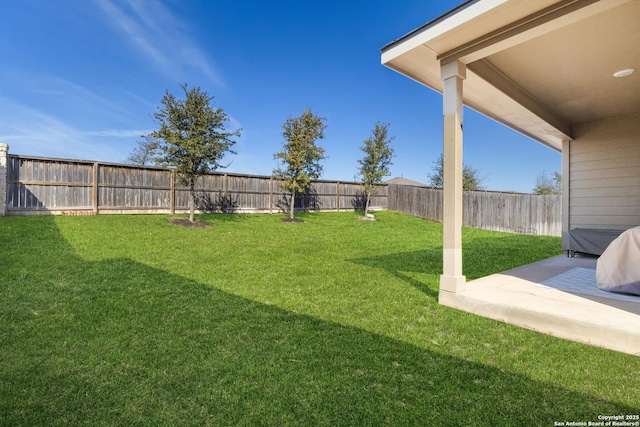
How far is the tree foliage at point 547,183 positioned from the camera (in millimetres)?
22473

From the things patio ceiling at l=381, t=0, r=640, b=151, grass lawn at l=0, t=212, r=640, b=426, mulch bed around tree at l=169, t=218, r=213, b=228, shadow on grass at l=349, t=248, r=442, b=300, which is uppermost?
patio ceiling at l=381, t=0, r=640, b=151

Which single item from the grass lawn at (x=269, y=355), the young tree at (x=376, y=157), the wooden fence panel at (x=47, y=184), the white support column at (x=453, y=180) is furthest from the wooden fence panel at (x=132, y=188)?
the white support column at (x=453, y=180)

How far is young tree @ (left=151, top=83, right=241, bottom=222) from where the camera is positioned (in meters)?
8.86

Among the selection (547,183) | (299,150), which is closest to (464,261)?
(299,150)

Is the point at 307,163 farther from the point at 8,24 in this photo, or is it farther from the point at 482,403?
the point at 482,403

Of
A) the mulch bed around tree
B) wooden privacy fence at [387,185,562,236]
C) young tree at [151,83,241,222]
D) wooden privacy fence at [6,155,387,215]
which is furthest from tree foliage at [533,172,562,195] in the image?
the mulch bed around tree

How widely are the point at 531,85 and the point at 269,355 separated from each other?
4.94 metres

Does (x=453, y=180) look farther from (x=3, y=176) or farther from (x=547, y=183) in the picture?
(x=547, y=183)

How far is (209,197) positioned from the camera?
38.4ft

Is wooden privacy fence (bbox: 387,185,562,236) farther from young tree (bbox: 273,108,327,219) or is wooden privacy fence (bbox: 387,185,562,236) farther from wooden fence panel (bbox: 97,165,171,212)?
wooden fence panel (bbox: 97,165,171,212)

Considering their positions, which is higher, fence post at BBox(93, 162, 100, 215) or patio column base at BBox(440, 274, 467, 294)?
fence post at BBox(93, 162, 100, 215)

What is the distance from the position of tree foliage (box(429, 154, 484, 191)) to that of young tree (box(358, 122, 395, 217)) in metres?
7.72

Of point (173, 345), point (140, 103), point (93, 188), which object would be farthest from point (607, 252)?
point (140, 103)

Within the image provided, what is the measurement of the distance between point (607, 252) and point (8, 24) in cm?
1274
